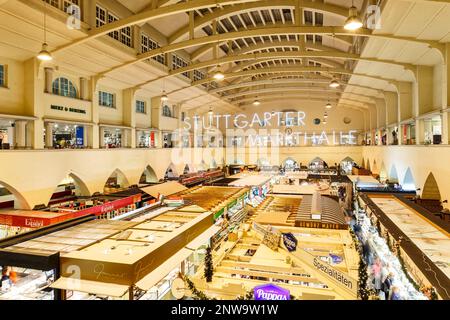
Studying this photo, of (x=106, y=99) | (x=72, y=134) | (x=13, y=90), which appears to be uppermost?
(x=106, y=99)

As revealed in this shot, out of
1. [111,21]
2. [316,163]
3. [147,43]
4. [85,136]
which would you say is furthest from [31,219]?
[316,163]

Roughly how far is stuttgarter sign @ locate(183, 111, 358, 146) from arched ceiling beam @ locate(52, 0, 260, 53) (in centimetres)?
1698

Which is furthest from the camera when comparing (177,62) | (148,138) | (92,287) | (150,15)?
(148,138)

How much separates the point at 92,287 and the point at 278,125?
2518 centimetres

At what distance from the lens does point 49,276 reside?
5684 mm

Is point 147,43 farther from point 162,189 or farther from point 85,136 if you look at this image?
point 162,189

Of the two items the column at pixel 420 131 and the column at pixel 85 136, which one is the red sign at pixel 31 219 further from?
the column at pixel 420 131

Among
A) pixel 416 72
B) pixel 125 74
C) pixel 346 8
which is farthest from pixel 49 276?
pixel 416 72

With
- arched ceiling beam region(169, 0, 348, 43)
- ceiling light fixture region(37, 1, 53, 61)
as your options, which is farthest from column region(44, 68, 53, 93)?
arched ceiling beam region(169, 0, 348, 43)

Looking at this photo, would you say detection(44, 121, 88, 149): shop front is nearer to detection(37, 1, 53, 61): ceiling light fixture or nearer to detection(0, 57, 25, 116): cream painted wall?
detection(0, 57, 25, 116): cream painted wall

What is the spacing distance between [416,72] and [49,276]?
12342 millimetres

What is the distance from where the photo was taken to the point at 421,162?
988cm

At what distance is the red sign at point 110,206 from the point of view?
822 centimetres
